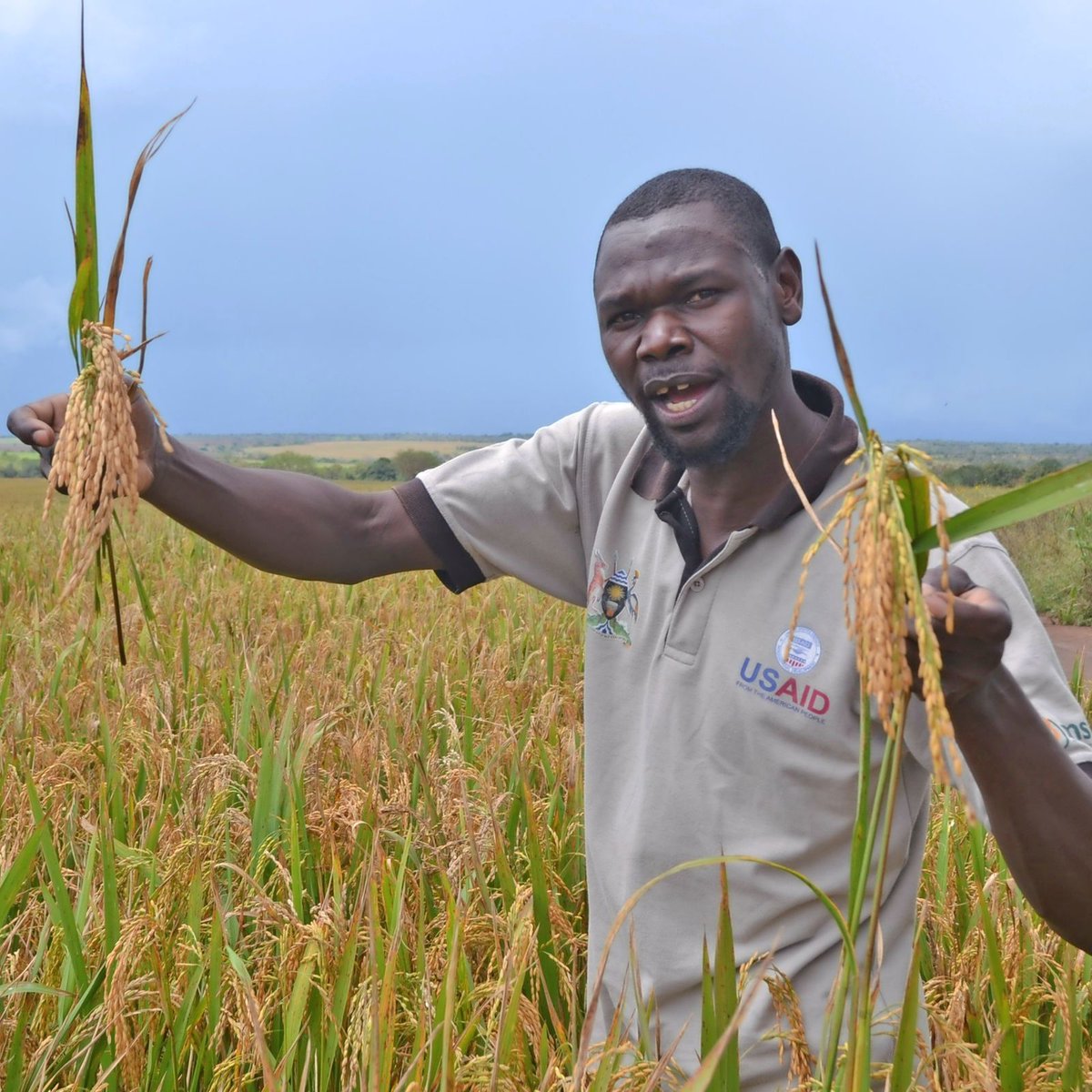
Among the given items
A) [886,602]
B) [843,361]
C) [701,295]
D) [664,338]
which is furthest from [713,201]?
[886,602]

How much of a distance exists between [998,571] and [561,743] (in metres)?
1.64

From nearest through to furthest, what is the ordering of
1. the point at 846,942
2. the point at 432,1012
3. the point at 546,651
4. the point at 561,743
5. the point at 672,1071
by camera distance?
the point at 846,942 < the point at 432,1012 < the point at 672,1071 < the point at 561,743 < the point at 546,651

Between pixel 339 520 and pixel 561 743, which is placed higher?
pixel 339 520

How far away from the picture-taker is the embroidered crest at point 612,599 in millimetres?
2014

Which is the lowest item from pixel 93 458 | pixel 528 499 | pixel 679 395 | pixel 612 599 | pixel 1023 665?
pixel 1023 665

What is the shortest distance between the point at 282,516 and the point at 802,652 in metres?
1.06

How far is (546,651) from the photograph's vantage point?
3.97m

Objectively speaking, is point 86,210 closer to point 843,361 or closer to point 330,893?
point 843,361

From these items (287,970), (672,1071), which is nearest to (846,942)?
(672,1071)

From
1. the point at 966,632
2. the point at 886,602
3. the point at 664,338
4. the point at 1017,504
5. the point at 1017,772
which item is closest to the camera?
the point at 886,602

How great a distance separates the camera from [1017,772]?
1208 mm

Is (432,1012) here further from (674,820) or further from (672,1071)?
(674,820)

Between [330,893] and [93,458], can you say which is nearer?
[93,458]

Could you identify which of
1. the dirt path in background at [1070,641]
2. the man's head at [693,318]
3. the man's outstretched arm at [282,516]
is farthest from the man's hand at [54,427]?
the dirt path in background at [1070,641]
